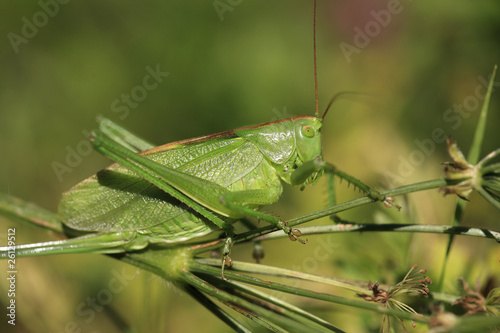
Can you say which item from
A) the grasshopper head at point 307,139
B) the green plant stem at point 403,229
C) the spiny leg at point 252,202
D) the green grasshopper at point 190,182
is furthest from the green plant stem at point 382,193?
the grasshopper head at point 307,139

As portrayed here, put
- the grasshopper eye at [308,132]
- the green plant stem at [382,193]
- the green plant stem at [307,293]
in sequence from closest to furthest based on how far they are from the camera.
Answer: the green plant stem at [307,293], the green plant stem at [382,193], the grasshopper eye at [308,132]

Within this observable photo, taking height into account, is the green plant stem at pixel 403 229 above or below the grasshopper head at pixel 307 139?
below

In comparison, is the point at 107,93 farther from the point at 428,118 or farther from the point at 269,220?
the point at 428,118

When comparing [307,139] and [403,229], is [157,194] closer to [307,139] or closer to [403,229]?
[307,139]

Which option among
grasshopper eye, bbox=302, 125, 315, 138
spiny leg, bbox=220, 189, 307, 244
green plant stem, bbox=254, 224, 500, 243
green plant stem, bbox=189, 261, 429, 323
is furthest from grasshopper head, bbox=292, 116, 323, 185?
green plant stem, bbox=189, 261, 429, 323

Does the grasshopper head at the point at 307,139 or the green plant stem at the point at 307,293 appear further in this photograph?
the grasshopper head at the point at 307,139

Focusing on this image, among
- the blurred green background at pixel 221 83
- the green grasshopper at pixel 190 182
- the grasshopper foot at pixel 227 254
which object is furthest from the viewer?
the blurred green background at pixel 221 83

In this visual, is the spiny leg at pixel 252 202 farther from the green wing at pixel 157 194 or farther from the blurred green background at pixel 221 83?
the blurred green background at pixel 221 83

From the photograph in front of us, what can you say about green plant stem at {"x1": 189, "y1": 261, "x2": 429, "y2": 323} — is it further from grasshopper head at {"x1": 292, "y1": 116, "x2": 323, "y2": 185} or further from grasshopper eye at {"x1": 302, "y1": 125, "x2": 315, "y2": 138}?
grasshopper eye at {"x1": 302, "y1": 125, "x2": 315, "y2": 138}
